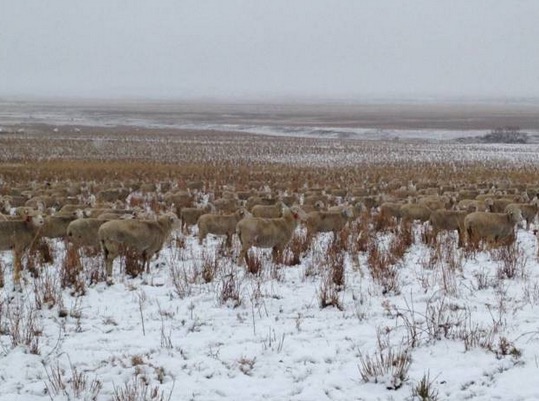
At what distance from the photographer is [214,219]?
1231cm

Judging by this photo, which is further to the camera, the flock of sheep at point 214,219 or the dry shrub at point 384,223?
the dry shrub at point 384,223

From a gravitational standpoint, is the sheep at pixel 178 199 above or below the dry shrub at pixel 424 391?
below

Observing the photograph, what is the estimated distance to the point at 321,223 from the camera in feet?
43.8

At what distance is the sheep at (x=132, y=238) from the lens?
9.54 meters

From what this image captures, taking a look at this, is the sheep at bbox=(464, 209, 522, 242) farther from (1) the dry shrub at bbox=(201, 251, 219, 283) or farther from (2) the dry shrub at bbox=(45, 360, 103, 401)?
(2) the dry shrub at bbox=(45, 360, 103, 401)

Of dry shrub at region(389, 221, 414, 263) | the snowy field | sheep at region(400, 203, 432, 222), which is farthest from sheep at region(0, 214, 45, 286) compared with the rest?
sheep at region(400, 203, 432, 222)

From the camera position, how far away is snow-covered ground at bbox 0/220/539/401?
5.82m

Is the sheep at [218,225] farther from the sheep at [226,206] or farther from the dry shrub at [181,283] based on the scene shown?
the sheep at [226,206]

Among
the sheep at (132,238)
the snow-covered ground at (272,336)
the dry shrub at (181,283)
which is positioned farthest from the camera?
the sheep at (132,238)

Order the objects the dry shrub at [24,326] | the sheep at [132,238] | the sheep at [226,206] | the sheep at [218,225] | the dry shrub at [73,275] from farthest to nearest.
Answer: the sheep at [226,206] → the sheep at [218,225] → the sheep at [132,238] → the dry shrub at [73,275] → the dry shrub at [24,326]

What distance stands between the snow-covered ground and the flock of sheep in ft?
2.32

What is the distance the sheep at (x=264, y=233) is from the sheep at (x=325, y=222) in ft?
6.83

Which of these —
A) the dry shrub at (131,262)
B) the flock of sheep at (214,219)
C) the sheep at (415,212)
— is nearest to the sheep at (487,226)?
the flock of sheep at (214,219)

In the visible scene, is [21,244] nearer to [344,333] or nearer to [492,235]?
[344,333]
